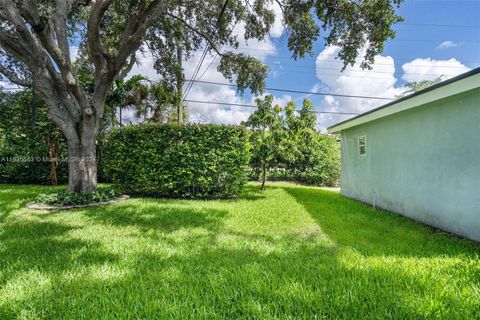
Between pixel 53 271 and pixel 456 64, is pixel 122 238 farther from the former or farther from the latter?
pixel 456 64

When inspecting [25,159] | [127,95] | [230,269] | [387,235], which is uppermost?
[127,95]

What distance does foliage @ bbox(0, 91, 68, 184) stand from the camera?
34.9ft

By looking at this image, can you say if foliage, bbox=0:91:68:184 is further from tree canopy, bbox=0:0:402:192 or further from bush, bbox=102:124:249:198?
bush, bbox=102:124:249:198

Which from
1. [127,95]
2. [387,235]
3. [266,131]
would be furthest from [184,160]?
[127,95]

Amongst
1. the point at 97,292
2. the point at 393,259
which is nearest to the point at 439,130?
the point at 393,259

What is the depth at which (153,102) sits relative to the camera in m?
14.4

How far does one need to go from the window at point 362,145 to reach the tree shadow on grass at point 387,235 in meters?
2.49

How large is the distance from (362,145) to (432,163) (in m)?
3.36

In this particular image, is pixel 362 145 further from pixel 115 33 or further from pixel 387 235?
pixel 115 33

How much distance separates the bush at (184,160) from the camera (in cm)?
782

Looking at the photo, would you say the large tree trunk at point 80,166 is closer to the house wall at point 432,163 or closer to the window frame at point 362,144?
the house wall at point 432,163

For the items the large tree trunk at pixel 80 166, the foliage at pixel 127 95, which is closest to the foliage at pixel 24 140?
the foliage at pixel 127 95

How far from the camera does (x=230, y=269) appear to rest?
294 cm

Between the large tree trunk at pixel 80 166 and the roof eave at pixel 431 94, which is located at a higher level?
the roof eave at pixel 431 94
